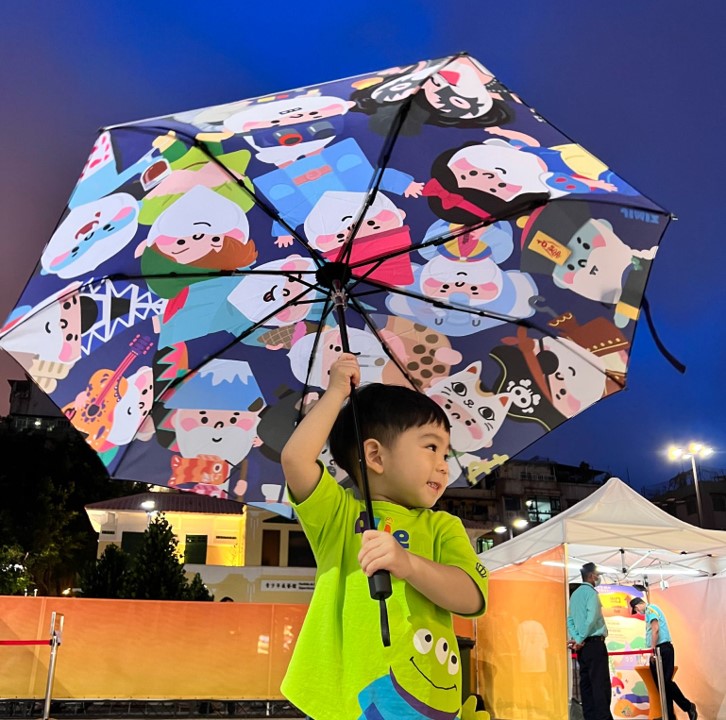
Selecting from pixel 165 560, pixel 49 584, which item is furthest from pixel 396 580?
pixel 49 584

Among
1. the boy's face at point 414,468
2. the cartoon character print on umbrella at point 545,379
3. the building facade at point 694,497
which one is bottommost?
the boy's face at point 414,468

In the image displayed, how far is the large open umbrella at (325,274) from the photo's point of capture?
3.10 meters

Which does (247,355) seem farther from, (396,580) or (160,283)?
(396,580)

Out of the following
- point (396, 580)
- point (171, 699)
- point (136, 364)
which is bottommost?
point (171, 699)

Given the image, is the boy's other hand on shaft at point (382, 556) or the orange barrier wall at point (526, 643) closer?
the boy's other hand on shaft at point (382, 556)

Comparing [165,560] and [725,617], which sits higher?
[165,560]

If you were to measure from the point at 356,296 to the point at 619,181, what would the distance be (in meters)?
1.47

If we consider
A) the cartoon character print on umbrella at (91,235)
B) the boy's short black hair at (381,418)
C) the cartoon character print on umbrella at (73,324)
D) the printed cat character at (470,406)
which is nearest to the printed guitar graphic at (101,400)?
the cartoon character print on umbrella at (73,324)

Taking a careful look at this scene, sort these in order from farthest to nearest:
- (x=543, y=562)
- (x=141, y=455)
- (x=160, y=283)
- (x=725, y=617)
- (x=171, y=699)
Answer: (x=171, y=699), (x=725, y=617), (x=543, y=562), (x=141, y=455), (x=160, y=283)

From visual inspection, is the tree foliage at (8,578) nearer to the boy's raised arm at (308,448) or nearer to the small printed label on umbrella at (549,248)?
the small printed label on umbrella at (549,248)

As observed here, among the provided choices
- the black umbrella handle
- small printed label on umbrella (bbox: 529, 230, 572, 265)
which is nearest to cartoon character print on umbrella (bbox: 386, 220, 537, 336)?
small printed label on umbrella (bbox: 529, 230, 572, 265)

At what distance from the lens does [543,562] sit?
10.1 m

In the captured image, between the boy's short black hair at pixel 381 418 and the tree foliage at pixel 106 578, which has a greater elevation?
the tree foliage at pixel 106 578

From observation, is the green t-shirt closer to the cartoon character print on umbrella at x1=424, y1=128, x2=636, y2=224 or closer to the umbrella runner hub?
the umbrella runner hub
